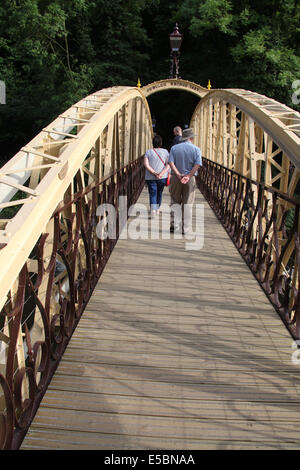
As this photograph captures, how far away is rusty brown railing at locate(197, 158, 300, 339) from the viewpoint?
158 inches

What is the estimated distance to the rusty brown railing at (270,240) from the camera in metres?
4.02

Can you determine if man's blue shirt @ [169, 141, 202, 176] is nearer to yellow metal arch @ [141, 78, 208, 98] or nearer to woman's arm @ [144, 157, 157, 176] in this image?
woman's arm @ [144, 157, 157, 176]

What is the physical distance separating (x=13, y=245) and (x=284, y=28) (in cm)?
2341

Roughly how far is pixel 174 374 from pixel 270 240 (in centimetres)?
233

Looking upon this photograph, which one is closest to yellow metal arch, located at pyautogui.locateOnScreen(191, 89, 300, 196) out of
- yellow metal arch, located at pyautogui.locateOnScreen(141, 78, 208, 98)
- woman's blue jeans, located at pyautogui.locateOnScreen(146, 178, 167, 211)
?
woman's blue jeans, located at pyautogui.locateOnScreen(146, 178, 167, 211)

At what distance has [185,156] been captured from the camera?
6688mm

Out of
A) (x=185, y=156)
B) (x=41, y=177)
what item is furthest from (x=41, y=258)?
(x=185, y=156)

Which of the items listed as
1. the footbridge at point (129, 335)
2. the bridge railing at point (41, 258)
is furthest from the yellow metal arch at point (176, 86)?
the footbridge at point (129, 335)

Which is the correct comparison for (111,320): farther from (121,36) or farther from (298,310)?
(121,36)

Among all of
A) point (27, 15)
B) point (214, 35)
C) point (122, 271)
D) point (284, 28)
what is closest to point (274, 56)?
point (284, 28)

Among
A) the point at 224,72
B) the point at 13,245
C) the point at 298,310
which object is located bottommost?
the point at 298,310

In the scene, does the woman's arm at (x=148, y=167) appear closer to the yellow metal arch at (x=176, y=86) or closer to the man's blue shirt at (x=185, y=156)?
the man's blue shirt at (x=185, y=156)

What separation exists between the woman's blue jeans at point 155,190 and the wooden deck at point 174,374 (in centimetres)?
300
